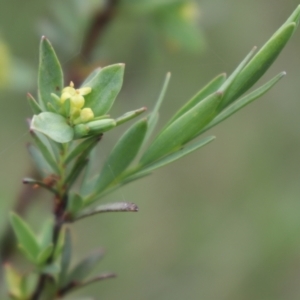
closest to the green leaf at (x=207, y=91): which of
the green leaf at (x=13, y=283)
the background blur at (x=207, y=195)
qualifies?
the green leaf at (x=13, y=283)

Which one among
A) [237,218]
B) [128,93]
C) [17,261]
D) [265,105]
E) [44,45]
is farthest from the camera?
[265,105]

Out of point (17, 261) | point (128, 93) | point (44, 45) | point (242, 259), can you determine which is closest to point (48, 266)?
point (44, 45)

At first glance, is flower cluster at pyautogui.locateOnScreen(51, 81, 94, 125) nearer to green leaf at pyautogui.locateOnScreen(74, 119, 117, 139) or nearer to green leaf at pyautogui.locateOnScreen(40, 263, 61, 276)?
green leaf at pyautogui.locateOnScreen(74, 119, 117, 139)

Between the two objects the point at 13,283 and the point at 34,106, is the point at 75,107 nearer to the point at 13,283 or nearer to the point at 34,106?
the point at 34,106

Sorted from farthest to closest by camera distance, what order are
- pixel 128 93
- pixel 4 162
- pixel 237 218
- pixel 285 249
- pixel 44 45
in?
pixel 4 162
pixel 237 218
pixel 285 249
pixel 128 93
pixel 44 45

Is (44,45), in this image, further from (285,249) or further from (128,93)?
(285,249)

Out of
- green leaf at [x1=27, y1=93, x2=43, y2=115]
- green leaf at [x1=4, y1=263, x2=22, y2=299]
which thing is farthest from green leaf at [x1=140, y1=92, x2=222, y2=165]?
green leaf at [x1=4, y1=263, x2=22, y2=299]

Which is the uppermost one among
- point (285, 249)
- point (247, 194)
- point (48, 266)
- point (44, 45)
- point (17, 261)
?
point (44, 45)

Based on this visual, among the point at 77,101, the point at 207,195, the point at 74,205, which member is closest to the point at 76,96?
the point at 77,101

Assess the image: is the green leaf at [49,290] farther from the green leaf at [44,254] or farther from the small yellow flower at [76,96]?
the small yellow flower at [76,96]
